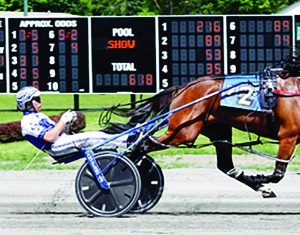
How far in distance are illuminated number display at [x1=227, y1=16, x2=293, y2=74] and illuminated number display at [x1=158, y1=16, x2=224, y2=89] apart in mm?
269

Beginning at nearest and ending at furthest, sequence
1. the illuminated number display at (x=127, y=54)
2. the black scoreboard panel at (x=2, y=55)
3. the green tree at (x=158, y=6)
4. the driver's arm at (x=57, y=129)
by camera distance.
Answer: the driver's arm at (x=57, y=129)
the illuminated number display at (x=127, y=54)
the black scoreboard panel at (x=2, y=55)
the green tree at (x=158, y=6)

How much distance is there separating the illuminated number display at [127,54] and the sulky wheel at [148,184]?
13.7m

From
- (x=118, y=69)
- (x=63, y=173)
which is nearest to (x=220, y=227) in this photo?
(x=63, y=173)

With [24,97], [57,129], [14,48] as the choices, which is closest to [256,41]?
[14,48]

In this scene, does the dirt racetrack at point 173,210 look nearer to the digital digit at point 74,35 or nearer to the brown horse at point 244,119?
the brown horse at point 244,119

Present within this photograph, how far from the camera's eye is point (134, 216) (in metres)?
10.6

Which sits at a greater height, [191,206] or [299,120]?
[299,120]

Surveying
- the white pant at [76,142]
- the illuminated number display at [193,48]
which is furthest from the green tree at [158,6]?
the white pant at [76,142]

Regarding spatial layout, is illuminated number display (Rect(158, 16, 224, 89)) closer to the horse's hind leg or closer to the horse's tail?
the horse's tail

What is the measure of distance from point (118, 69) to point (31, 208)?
13.4 m

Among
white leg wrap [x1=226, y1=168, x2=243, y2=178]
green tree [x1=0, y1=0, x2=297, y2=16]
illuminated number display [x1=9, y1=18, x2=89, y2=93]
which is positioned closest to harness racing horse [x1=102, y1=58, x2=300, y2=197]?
white leg wrap [x1=226, y1=168, x2=243, y2=178]

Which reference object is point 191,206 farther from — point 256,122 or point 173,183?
point 173,183

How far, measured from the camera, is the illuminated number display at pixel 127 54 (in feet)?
80.2

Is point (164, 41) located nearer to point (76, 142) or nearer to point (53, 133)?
point (76, 142)
